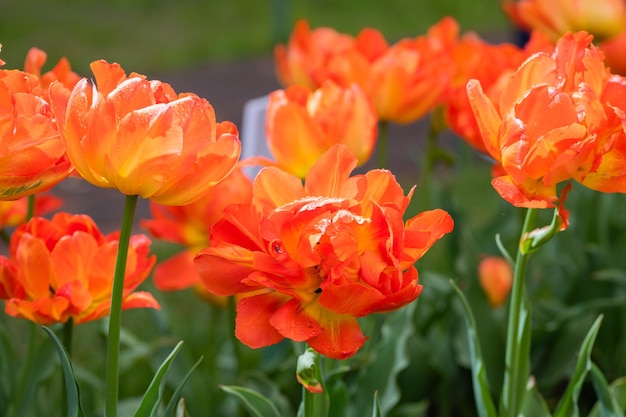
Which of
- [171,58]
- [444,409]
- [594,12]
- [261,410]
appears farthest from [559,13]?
[171,58]

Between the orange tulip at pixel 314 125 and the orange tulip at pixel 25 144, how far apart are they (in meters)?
0.41

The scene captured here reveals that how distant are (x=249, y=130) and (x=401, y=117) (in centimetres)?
24

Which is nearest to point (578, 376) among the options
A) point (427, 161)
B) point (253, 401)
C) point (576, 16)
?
point (253, 401)

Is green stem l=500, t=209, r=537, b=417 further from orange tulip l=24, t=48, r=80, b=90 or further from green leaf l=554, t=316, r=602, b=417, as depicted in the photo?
orange tulip l=24, t=48, r=80, b=90

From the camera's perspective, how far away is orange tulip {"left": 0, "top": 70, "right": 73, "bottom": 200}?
2.21ft

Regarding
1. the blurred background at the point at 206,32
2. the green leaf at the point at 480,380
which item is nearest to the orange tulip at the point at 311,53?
the green leaf at the point at 480,380

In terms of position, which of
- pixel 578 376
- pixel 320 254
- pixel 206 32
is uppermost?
pixel 320 254

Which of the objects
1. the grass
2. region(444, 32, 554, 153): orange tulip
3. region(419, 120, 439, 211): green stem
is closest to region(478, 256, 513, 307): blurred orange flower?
region(419, 120, 439, 211): green stem

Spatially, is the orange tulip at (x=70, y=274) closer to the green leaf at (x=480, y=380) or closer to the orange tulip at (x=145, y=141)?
the orange tulip at (x=145, y=141)

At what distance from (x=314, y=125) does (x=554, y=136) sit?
430mm

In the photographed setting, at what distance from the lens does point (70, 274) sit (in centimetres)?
87

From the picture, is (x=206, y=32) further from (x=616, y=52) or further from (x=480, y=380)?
(x=480, y=380)

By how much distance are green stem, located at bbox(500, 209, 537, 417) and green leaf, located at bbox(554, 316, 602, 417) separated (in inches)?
2.2

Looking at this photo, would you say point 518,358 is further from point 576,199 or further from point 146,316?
point 146,316
